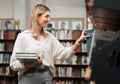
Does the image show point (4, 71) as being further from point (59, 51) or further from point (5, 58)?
point (59, 51)

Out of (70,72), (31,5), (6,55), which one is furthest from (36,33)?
(31,5)

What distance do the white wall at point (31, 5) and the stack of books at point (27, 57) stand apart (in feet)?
14.7

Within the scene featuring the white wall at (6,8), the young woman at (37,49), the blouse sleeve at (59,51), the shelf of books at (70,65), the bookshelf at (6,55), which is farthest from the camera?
the white wall at (6,8)

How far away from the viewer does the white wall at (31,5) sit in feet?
21.0

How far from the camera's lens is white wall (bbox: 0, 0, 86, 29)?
6.41 meters

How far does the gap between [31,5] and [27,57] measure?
479cm

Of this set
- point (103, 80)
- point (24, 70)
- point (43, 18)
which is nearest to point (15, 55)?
point (24, 70)

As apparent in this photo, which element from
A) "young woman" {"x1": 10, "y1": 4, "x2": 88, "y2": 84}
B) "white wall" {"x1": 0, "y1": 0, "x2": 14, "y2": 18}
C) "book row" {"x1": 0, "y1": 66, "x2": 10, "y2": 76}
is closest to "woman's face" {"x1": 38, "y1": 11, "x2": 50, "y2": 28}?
"young woman" {"x1": 10, "y1": 4, "x2": 88, "y2": 84}

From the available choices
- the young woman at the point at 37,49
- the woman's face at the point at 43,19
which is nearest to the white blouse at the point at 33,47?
the young woman at the point at 37,49

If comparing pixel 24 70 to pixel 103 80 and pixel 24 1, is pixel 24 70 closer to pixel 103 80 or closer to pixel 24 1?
pixel 103 80

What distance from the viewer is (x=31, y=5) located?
21.6 ft

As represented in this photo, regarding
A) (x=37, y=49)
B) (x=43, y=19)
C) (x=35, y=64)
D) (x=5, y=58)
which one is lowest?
(x=5, y=58)

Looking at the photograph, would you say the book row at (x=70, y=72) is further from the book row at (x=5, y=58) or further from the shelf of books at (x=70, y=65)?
the book row at (x=5, y=58)

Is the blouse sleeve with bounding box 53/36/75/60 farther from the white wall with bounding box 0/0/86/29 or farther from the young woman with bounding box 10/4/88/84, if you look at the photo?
the white wall with bounding box 0/0/86/29
